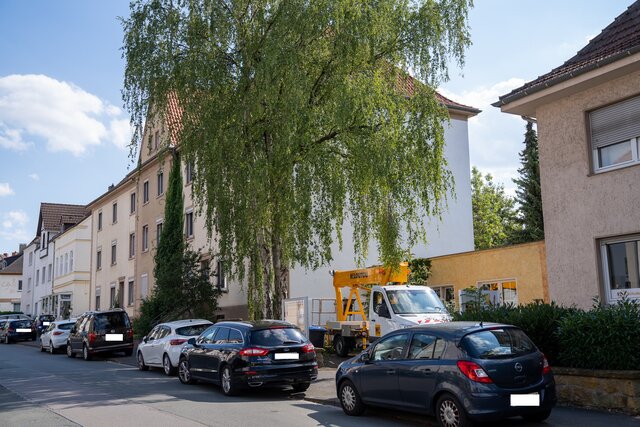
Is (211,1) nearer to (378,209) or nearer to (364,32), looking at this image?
(364,32)

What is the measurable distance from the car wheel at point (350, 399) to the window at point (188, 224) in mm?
24501

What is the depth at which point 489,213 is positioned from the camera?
2352 inches

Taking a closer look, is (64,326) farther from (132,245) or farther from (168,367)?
(132,245)

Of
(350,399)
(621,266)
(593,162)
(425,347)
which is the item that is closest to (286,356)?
(350,399)

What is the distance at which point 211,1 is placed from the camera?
18250 mm

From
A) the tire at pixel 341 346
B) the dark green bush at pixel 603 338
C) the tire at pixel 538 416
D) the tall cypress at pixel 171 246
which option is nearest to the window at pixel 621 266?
the dark green bush at pixel 603 338

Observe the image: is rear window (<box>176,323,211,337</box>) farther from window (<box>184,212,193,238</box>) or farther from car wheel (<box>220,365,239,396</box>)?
window (<box>184,212,193,238</box>)

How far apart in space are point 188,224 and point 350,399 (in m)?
25.4

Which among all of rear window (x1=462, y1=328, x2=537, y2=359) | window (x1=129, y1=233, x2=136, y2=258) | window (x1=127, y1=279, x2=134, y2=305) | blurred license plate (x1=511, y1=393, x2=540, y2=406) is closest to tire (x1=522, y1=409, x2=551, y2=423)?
blurred license plate (x1=511, y1=393, x2=540, y2=406)

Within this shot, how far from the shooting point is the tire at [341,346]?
21391 millimetres

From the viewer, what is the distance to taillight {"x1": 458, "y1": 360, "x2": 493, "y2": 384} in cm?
864

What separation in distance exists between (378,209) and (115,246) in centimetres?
3290

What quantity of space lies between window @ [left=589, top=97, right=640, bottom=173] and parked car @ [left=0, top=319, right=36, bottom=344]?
35.8m

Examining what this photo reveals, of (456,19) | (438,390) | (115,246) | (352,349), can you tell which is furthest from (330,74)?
(115,246)
